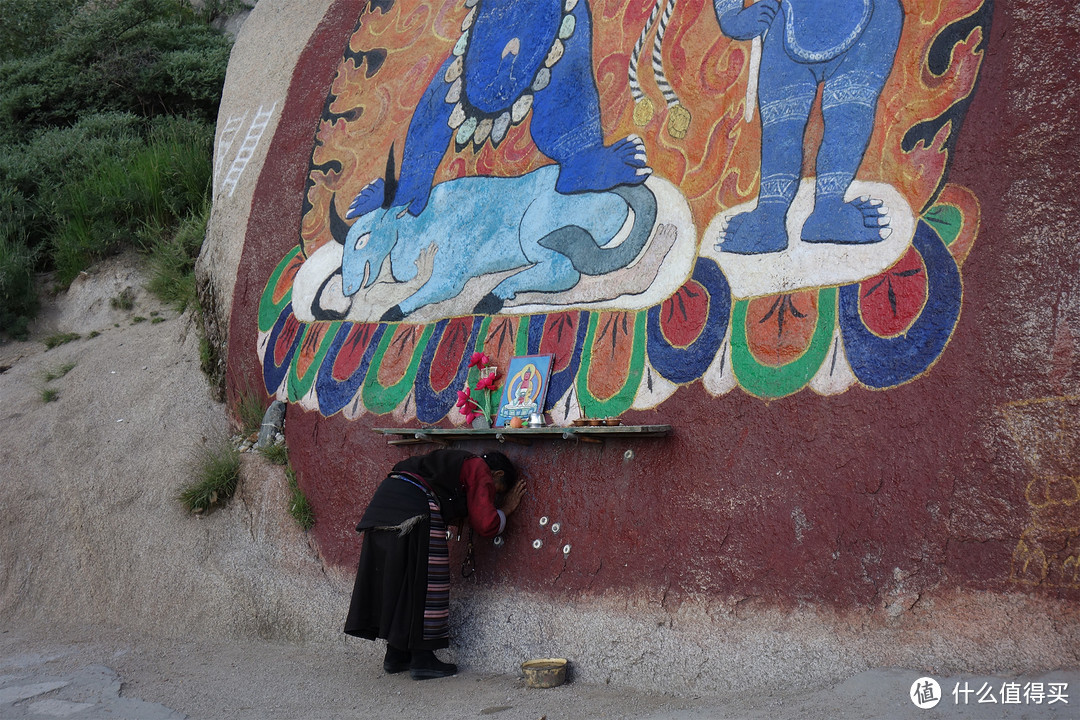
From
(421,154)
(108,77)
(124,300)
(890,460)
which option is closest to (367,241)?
(421,154)

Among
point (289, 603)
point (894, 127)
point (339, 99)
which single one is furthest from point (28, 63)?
point (894, 127)

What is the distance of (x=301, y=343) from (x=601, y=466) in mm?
2681

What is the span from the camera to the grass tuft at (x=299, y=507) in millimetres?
5574

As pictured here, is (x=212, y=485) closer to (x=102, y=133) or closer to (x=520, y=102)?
(x=520, y=102)

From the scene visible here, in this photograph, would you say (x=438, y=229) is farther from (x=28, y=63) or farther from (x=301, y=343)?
(x=28, y=63)

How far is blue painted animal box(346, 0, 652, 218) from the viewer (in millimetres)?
5176

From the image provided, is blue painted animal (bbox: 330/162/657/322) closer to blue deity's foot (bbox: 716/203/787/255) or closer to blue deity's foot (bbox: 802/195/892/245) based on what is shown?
blue deity's foot (bbox: 716/203/787/255)

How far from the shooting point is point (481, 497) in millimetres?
4488

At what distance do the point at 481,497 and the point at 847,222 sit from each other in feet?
6.93

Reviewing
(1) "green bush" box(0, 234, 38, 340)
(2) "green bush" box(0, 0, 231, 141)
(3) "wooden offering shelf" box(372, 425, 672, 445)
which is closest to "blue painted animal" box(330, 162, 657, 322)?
(3) "wooden offering shelf" box(372, 425, 672, 445)

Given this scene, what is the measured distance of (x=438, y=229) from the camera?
5.80 m

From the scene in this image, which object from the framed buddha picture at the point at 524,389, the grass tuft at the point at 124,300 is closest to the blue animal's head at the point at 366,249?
the framed buddha picture at the point at 524,389

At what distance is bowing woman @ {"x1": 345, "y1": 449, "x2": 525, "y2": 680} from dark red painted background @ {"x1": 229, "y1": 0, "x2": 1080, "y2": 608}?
0.27m

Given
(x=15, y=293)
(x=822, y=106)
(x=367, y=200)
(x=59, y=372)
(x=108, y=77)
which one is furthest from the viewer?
(x=108, y=77)
